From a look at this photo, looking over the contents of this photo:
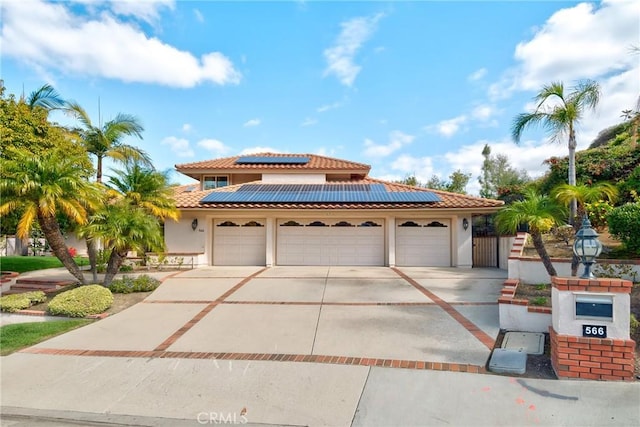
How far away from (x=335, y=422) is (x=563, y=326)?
3270 millimetres

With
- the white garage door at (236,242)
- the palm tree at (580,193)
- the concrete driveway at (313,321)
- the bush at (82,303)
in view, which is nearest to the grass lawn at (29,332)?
the bush at (82,303)

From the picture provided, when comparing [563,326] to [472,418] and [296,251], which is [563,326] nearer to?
[472,418]

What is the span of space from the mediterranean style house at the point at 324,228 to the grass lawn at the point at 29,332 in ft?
24.9

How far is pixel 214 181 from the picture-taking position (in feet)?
65.9

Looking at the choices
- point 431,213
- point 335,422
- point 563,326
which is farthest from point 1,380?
point 431,213

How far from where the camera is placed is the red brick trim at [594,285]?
4535mm

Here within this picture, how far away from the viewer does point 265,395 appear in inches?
172

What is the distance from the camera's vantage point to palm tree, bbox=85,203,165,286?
9781 millimetres

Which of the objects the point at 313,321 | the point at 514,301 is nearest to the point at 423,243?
the point at 514,301

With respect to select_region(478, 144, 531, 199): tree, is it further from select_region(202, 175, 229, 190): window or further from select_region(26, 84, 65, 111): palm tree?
select_region(26, 84, 65, 111): palm tree

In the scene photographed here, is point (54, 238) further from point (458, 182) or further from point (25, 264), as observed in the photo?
point (458, 182)

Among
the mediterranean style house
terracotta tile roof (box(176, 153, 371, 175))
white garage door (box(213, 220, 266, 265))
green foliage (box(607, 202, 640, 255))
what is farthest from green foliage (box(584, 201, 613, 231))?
white garage door (box(213, 220, 266, 265))

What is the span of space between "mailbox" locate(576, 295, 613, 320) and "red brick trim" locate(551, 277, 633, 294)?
A: 4.1 inches

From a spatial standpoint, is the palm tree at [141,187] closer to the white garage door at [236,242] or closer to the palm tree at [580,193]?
the white garage door at [236,242]
